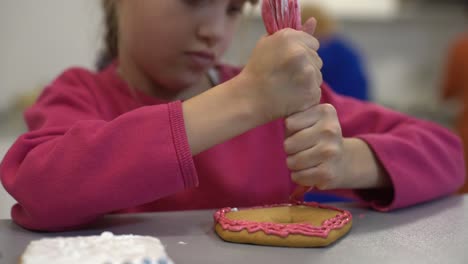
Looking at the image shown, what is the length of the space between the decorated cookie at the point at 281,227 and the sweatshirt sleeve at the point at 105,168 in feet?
0.20

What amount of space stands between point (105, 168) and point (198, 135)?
0.10 meters

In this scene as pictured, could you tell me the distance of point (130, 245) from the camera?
458mm

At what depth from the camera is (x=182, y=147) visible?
0.55 metres

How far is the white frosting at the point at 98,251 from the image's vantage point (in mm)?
427

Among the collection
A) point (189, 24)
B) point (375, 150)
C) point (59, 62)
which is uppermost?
point (189, 24)

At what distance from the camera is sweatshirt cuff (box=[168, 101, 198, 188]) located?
546 mm

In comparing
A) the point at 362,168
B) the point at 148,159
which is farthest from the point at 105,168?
the point at 362,168

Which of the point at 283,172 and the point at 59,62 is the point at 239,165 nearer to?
the point at 283,172

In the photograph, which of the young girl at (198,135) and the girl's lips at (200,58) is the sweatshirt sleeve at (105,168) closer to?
the young girl at (198,135)

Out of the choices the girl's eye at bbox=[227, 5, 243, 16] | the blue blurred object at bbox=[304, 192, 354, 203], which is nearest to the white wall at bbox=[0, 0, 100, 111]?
the blue blurred object at bbox=[304, 192, 354, 203]

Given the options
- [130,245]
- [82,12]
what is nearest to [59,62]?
[82,12]

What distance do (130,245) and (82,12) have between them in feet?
6.48

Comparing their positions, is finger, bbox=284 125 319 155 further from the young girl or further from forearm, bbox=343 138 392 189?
forearm, bbox=343 138 392 189

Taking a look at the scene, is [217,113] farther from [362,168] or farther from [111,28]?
[111,28]
